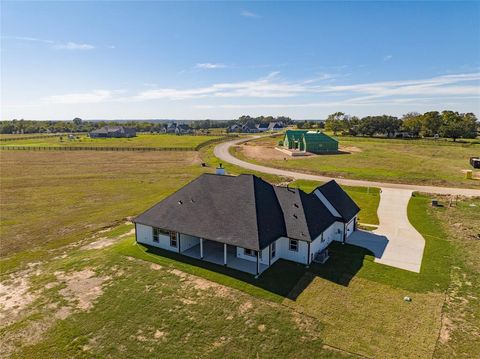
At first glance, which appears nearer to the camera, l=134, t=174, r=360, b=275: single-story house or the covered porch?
the covered porch

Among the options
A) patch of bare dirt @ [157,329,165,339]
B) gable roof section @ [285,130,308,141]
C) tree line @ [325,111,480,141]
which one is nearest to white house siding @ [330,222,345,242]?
patch of bare dirt @ [157,329,165,339]

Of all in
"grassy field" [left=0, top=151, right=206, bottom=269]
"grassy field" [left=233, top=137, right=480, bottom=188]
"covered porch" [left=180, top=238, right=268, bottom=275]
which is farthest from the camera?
"grassy field" [left=233, top=137, right=480, bottom=188]

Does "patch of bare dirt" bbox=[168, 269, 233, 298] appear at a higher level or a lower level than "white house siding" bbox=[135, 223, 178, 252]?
lower

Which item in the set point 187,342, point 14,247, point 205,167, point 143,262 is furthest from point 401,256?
point 205,167

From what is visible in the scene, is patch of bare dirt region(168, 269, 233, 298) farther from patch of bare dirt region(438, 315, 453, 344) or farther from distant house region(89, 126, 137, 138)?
distant house region(89, 126, 137, 138)

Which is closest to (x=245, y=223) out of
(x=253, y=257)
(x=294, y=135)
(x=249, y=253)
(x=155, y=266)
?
(x=249, y=253)

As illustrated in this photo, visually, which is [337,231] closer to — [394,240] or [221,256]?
[394,240]

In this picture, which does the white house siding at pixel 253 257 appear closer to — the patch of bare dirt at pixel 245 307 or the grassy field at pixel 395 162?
the patch of bare dirt at pixel 245 307
